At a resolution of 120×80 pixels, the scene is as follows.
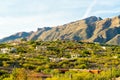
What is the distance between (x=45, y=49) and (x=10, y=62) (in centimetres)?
6896

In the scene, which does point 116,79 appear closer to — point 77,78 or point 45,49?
point 77,78

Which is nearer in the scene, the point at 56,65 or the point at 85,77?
the point at 85,77

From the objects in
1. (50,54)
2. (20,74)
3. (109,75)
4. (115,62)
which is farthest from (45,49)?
(20,74)

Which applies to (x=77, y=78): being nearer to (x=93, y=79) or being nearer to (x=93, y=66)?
(x=93, y=79)

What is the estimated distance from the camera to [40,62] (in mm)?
134625

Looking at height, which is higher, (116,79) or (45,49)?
(45,49)

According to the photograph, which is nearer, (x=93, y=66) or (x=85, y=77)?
(x=85, y=77)

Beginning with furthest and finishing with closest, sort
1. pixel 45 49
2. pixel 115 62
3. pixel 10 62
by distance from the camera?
1. pixel 45 49
2. pixel 115 62
3. pixel 10 62

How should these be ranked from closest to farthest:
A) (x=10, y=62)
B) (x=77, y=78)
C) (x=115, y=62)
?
(x=77, y=78) < (x=10, y=62) < (x=115, y=62)

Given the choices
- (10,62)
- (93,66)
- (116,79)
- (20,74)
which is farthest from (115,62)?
(20,74)

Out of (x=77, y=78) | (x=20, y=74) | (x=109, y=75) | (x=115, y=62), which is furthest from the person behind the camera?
(x=115, y=62)

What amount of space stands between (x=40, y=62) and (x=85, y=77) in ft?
159

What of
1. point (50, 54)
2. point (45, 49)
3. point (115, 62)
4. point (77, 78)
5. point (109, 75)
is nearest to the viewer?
point (77, 78)

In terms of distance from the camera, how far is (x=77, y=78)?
281 feet
